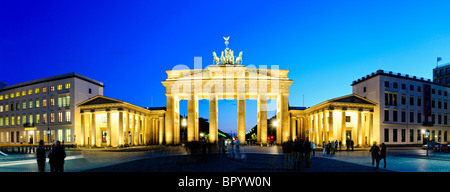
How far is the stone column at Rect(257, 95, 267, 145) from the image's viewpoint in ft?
179

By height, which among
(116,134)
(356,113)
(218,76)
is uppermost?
(218,76)

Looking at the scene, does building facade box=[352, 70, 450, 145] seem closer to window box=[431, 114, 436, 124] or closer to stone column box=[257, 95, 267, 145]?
window box=[431, 114, 436, 124]

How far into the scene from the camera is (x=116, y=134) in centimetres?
5481

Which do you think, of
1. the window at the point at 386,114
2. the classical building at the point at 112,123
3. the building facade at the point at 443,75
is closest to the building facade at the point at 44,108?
the classical building at the point at 112,123

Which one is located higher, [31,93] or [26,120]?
[31,93]

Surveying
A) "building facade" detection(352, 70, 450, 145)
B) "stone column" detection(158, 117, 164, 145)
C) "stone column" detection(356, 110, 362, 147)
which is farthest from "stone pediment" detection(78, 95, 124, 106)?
"building facade" detection(352, 70, 450, 145)

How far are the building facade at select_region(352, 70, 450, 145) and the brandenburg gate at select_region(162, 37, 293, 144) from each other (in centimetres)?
1545

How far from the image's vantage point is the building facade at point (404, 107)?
172 feet

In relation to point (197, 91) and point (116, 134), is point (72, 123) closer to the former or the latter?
point (116, 134)

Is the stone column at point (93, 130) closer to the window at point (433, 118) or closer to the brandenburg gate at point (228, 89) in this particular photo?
the brandenburg gate at point (228, 89)

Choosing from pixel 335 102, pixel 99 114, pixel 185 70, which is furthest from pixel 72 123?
pixel 335 102
